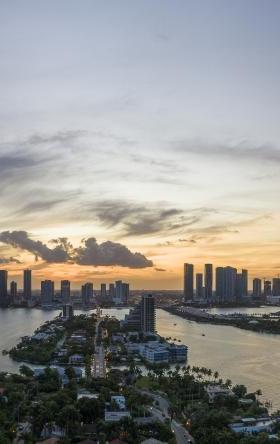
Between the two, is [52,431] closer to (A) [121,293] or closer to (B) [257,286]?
(A) [121,293]

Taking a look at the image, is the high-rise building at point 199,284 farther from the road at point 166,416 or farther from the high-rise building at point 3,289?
the road at point 166,416

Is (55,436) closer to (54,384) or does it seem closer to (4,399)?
(4,399)

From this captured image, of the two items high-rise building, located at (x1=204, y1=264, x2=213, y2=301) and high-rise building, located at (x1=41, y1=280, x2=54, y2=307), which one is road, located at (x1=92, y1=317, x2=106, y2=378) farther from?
high-rise building, located at (x1=204, y1=264, x2=213, y2=301)

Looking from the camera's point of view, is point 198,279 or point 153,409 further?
point 198,279

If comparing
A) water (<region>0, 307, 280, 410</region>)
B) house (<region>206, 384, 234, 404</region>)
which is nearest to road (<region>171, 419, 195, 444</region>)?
house (<region>206, 384, 234, 404</region>)

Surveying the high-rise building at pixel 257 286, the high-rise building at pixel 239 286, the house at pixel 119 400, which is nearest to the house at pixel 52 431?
the house at pixel 119 400

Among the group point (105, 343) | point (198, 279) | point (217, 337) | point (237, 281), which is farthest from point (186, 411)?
point (198, 279)
